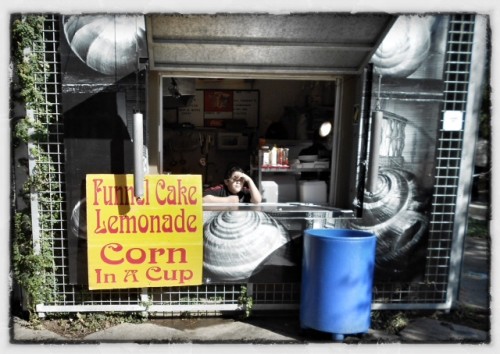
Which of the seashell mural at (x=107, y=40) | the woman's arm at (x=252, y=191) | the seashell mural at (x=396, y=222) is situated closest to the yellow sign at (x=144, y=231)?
the woman's arm at (x=252, y=191)

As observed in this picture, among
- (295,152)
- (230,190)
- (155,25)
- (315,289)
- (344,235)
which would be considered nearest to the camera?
(155,25)

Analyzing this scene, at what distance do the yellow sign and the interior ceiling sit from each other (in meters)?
1.21

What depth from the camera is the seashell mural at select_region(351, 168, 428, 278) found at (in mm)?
4449

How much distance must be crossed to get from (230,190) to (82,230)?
160 centimetres

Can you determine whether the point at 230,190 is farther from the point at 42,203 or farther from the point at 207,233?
the point at 42,203

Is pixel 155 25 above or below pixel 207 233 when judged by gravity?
above

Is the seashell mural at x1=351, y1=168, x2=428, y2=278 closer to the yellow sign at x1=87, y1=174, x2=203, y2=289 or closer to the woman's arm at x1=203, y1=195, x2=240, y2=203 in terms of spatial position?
the woman's arm at x1=203, y1=195, x2=240, y2=203

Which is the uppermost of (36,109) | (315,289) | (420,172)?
(36,109)

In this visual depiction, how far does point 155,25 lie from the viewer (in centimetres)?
371

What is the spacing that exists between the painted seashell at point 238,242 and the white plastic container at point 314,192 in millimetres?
718

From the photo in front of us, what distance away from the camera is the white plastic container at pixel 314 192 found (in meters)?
4.94

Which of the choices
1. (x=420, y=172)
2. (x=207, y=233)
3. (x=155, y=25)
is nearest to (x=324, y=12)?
(x=155, y=25)

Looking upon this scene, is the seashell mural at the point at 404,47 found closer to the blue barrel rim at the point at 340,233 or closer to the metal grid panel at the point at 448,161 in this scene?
the metal grid panel at the point at 448,161

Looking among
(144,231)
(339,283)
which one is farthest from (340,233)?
(144,231)
